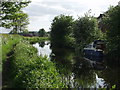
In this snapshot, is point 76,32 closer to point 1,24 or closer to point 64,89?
point 1,24

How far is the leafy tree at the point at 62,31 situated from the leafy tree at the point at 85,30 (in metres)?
11.2

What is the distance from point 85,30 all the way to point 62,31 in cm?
1518

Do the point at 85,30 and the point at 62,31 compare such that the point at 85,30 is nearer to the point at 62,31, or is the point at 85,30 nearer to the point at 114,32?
the point at 114,32

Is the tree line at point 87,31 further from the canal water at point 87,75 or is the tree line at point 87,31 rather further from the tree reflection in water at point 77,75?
the tree reflection in water at point 77,75

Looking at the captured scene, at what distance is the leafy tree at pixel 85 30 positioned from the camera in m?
34.2

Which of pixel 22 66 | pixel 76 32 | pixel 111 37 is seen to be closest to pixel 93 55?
pixel 111 37

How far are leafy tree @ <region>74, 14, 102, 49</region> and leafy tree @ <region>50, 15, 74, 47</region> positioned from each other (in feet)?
36.6

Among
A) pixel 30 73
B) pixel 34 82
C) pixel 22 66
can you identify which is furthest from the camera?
pixel 22 66

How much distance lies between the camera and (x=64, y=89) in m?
7.70

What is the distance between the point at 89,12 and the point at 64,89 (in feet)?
100

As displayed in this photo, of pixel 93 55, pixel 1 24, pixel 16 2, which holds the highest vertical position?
pixel 16 2

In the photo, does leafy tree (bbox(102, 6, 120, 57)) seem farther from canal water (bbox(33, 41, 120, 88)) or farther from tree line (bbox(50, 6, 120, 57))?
canal water (bbox(33, 41, 120, 88))

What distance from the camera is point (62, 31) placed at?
4875 centimetres

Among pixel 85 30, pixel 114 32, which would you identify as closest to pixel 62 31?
pixel 85 30
